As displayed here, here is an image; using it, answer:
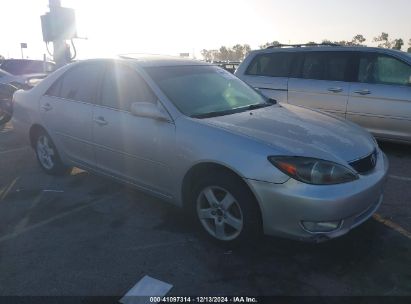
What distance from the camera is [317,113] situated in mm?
4215

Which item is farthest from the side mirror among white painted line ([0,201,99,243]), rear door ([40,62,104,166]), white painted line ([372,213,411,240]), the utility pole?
the utility pole

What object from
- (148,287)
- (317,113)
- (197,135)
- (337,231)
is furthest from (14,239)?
(317,113)

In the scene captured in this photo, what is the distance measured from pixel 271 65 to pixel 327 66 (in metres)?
1.01

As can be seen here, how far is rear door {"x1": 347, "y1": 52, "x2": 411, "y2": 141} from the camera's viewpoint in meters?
5.77

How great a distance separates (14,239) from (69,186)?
1395 mm

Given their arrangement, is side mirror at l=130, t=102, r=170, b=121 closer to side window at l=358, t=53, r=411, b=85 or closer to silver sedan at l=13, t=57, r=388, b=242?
silver sedan at l=13, t=57, r=388, b=242

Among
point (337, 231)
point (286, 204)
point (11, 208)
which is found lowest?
point (11, 208)

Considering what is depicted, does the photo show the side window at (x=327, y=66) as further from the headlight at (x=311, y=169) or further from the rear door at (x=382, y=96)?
the headlight at (x=311, y=169)

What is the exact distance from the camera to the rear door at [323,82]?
6.29 meters

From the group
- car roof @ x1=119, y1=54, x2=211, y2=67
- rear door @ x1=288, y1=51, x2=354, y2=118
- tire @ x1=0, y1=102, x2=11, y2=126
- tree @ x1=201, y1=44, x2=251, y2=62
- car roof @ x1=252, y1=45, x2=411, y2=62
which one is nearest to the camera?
car roof @ x1=119, y1=54, x2=211, y2=67

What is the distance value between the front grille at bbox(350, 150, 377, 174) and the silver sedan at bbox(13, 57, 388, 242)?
10mm

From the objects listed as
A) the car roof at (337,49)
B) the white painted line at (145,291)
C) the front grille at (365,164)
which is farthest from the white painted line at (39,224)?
the car roof at (337,49)

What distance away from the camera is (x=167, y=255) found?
332cm

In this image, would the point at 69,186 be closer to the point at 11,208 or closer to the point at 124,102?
the point at 11,208
